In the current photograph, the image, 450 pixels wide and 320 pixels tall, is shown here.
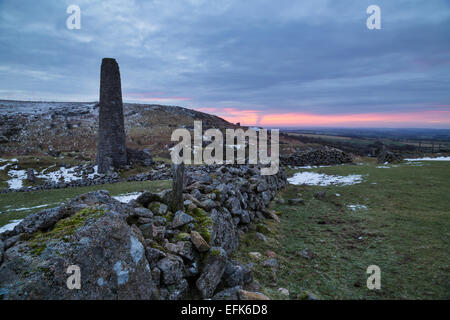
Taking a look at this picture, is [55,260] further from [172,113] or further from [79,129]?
[172,113]

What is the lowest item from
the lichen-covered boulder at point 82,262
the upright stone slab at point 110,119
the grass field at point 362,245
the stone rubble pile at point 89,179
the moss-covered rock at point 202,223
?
the grass field at point 362,245

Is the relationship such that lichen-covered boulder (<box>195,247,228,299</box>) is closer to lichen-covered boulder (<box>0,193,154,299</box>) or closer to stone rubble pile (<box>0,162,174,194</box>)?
lichen-covered boulder (<box>0,193,154,299</box>)

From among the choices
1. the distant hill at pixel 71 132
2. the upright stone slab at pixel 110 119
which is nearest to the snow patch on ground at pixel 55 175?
the upright stone slab at pixel 110 119

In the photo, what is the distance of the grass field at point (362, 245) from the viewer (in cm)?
522

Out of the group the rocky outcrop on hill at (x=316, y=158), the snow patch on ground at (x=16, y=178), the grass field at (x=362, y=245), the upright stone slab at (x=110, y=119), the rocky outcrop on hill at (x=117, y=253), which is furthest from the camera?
the rocky outcrop on hill at (x=316, y=158)

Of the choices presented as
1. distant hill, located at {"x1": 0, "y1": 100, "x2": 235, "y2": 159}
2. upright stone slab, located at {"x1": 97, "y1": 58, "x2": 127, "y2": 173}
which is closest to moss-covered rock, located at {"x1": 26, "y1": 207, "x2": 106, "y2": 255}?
upright stone slab, located at {"x1": 97, "y1": 58, "x2": 127, "y2": 173}

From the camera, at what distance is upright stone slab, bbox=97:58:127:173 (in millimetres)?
18797

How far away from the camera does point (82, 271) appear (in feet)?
9.52

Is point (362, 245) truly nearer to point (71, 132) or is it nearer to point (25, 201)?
point (25, 201)

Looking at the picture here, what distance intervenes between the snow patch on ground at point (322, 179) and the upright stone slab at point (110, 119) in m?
14.8

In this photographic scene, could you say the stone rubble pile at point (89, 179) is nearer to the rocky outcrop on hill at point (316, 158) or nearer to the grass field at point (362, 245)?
the grass field at point (362, 245)

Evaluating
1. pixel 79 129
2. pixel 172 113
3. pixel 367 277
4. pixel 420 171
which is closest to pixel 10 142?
pixel 79 129

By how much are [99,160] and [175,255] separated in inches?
718

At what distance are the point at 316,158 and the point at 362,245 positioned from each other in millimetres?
19097
